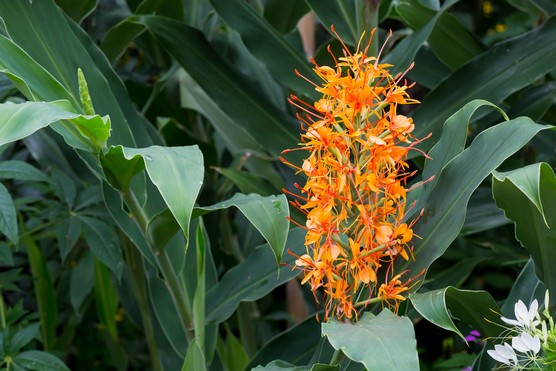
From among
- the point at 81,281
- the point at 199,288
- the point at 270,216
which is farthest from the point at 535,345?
the point at 81,281

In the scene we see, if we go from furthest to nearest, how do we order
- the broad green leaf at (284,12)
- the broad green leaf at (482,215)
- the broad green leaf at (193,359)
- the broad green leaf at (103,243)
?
A: 1. the broad green leaf at (284,12)
2. the broad green leaf at (482,215)
3. the broad green leaf at (103,243)
4. the broad green leaf at (193,359)

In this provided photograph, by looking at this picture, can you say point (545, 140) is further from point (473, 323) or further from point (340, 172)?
point (340, 172)

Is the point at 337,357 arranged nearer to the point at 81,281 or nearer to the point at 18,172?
the point at 18,172

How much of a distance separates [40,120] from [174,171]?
0.12 m

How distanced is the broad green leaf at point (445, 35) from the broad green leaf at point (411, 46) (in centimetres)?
8

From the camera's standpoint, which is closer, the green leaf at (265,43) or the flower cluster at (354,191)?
the flower cluster at (354,191)

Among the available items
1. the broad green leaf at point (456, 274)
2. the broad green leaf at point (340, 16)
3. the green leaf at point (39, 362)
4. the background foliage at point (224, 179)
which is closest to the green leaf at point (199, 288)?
the background foliage at point (224, 179)

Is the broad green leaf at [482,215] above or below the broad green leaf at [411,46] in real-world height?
below

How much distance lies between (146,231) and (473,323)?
390 millimetres

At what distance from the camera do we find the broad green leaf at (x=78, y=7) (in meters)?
1.25

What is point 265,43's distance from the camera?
1.24m

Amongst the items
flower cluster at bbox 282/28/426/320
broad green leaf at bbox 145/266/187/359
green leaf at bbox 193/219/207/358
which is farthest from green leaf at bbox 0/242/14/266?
flower cluster at bbox 282/28/426/320

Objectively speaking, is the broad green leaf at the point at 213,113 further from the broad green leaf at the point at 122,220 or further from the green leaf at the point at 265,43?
the broad green leaf at the point at 122,220

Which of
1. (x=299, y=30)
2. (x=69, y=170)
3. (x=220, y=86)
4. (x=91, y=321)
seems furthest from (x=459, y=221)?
(x=91, y=321)
